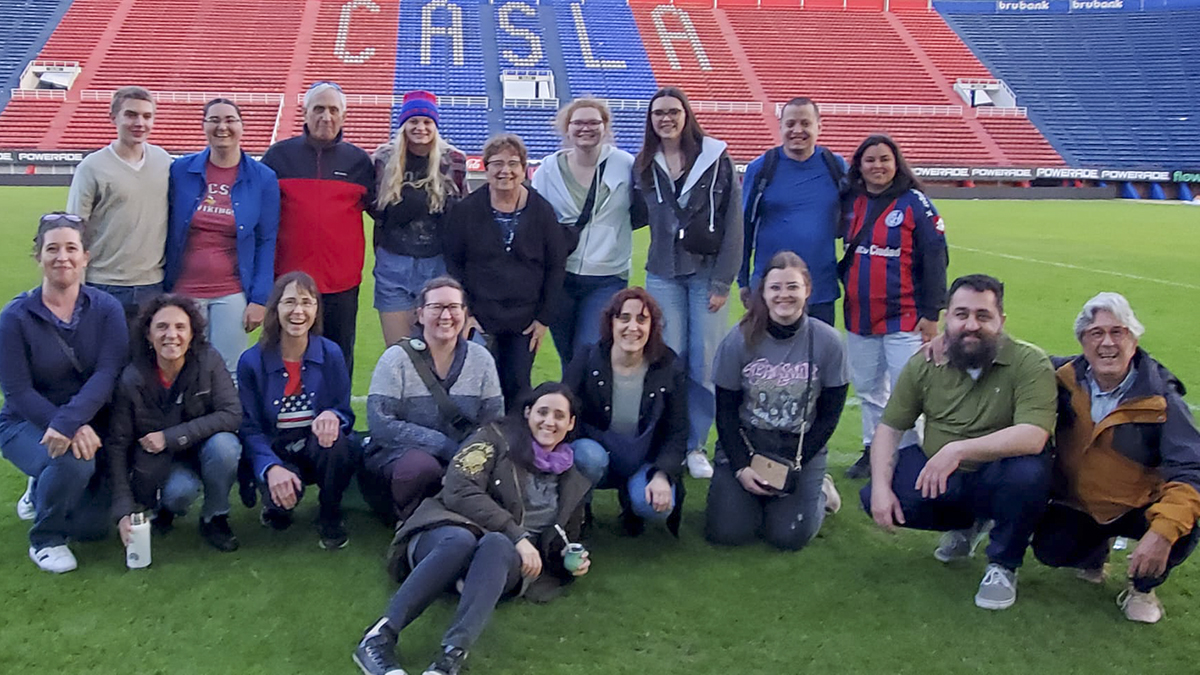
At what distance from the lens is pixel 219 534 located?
3.84m

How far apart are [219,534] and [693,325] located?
2356mm

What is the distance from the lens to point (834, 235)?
496cm

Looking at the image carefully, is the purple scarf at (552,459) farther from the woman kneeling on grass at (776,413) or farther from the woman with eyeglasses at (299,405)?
the woman with eyeglasses at (299,405)

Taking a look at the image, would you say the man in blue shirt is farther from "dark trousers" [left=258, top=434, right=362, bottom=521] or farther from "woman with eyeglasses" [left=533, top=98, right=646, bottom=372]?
"dark trousers" [left=258, top=434, right=362, bottom=521]

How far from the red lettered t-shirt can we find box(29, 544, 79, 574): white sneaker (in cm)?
129

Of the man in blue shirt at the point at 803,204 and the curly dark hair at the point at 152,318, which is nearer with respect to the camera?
the curly dark hair at the point at 152,318

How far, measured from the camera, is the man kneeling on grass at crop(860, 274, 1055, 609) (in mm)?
3473

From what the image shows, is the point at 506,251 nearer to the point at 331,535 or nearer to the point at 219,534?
the point at 331,535

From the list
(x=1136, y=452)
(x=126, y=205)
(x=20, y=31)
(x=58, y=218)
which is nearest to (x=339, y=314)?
(x=126, y=205)

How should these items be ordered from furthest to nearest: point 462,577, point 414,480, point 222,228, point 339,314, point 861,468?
point 861,468
point 339,314
point 222,228
point 414,480
point 462,577

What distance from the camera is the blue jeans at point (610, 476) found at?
12.6ft

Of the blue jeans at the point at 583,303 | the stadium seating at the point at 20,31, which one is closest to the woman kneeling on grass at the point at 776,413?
the blue jeans at the point at 583,303

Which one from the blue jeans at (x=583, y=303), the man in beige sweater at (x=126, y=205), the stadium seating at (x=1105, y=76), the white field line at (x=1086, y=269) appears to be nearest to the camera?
the man in beige sweater at (x=126, y=205)

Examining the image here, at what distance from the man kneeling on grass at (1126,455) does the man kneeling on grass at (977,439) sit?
0.45ft
